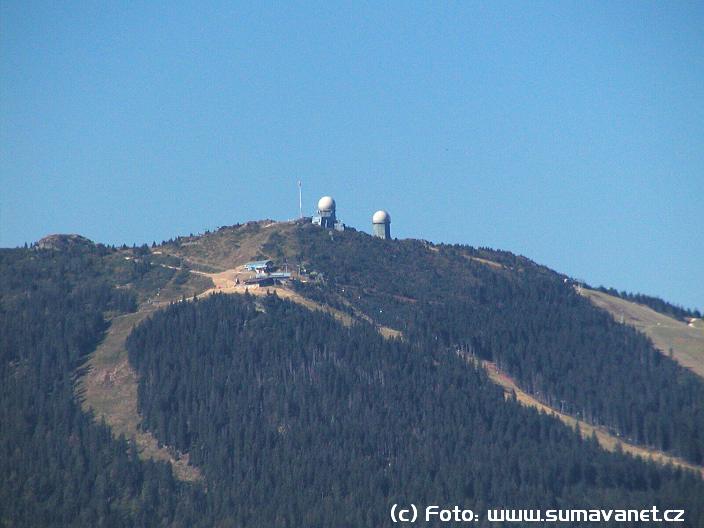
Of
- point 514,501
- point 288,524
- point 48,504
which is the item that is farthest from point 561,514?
point 48,504

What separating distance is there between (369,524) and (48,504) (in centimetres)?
4117

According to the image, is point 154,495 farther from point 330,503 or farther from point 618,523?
point 618,523

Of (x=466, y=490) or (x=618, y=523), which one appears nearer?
(x=618, y=523)

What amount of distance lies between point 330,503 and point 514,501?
74.5 feet

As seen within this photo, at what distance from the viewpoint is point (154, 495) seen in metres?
200

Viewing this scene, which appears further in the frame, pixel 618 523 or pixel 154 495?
pixel 154 495

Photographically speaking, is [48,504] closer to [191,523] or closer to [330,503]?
[191,523]

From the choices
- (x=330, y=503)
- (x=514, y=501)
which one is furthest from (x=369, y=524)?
(x=514, y=501)

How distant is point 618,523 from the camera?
186m

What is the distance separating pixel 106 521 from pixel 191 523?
1073 centimetres

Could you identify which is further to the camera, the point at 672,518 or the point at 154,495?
the point at 154,495

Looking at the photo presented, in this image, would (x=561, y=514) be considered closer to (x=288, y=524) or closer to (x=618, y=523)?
(x=618, y=523)

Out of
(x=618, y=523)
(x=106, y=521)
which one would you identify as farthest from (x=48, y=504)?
(x=618, y=523)

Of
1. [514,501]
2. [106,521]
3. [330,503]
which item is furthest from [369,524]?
[106,521]
